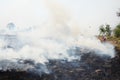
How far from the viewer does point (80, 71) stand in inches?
2507

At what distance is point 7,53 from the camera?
7475cm

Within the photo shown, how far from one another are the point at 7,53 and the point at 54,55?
42.7 ft

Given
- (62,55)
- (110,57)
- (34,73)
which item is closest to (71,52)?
(62,55)

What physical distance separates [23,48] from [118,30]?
58.5m

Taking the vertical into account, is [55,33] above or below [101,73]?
above

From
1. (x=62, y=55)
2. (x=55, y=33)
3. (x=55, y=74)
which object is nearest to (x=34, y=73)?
(x=55, y=74)

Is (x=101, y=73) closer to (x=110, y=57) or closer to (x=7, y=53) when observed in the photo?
(x=110, y=57)

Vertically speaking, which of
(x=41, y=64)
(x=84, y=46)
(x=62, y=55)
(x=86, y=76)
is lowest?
(x=86, y=76)

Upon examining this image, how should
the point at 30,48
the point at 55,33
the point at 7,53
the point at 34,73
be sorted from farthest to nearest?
the point at 55,33
the point at 30,48
the point at 7,53
the point at 34,73

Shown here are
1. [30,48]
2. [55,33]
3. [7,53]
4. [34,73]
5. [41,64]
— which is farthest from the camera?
[55,33]

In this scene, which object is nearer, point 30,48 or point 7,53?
point 7,53

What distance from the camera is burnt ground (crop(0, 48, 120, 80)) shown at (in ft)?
189

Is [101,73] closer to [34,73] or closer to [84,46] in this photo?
[34,73]

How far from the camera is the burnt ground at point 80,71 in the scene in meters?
57.6
